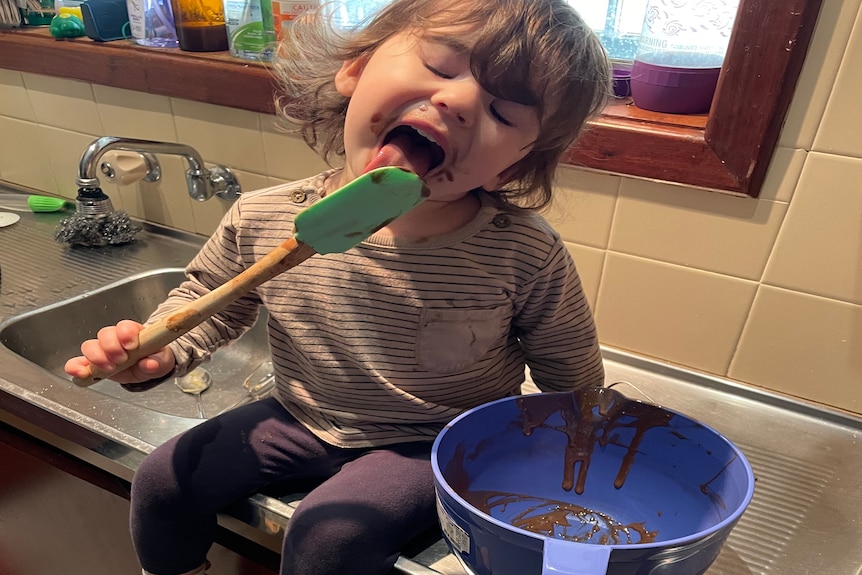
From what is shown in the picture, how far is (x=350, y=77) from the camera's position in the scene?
61 cm

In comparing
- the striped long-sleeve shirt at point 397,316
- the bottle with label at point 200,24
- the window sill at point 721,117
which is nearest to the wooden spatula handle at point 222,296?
the striped long-sleeve shirt at point 397,316

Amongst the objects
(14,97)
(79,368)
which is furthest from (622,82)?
(14,97)

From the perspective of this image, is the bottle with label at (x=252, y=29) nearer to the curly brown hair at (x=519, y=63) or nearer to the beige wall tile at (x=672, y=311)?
the curly brown hair at (x=519, y=63)

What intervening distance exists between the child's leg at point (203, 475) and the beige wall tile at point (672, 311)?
44 centimetres

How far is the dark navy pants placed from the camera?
22.9 inches

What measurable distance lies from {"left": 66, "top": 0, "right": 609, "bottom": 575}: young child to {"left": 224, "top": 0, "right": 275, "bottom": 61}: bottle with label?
0.28 metres

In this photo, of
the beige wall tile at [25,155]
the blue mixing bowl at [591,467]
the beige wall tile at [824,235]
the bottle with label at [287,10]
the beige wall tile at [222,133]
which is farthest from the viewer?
the beige wall tile at [25,155]

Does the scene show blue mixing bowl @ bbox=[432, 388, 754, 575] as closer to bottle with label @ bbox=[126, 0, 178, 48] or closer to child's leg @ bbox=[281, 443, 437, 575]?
child's leg @ bbox=[281, 443, 437, 575]

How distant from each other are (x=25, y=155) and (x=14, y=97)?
118 mm

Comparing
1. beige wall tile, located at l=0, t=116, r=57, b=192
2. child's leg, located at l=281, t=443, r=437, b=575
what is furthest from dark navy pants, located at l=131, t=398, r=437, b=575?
beige wall tile, located at l=0, t=116, r=57, b=192

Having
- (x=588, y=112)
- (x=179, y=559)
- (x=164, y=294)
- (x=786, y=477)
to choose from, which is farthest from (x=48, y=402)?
(x=786, y=477)

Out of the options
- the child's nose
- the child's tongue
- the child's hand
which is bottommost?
the child's hand

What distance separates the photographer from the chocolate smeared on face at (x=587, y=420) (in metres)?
0.65

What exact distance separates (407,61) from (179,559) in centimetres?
52
